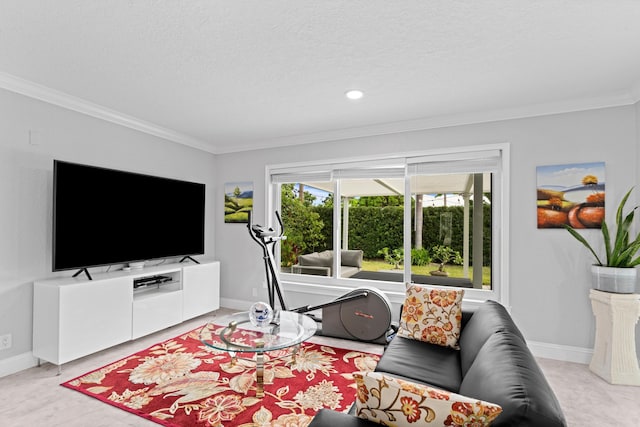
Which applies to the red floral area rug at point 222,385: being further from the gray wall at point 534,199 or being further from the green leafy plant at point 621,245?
the green leafy plant at point 621,245

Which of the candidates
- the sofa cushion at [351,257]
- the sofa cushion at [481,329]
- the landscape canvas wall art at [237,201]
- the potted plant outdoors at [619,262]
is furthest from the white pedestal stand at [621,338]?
the landscape canvas wall art at [237,201]

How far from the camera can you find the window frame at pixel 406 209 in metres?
3.53

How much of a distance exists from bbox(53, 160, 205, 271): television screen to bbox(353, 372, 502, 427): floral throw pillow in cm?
313

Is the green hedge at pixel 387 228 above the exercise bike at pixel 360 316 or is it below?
above

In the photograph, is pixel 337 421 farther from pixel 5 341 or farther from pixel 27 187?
pixel 27 187

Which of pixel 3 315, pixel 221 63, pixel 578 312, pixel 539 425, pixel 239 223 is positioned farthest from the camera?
pixel 239 223

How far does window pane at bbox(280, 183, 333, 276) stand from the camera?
4.64 meters

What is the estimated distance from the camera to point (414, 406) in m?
1.07

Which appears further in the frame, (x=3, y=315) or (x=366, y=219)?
(x=366, y=219)

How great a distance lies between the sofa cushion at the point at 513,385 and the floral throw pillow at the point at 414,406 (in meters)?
0.09

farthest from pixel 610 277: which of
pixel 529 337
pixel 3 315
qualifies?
pixel 3 315

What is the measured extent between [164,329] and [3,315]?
5.14 ft

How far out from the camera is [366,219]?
4.41 m

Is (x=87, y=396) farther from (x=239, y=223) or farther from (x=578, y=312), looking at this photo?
(x=578, y=312)
